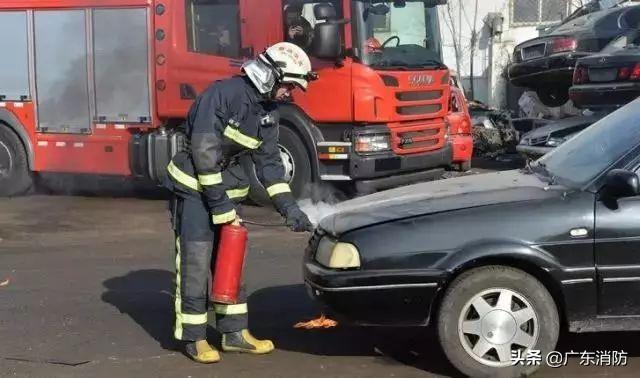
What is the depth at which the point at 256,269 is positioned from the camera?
7.86 meters

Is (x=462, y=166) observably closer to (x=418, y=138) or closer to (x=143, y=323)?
(x=418, y=138)

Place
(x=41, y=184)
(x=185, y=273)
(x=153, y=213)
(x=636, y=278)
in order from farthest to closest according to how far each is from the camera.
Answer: (x=41, y=184) → (x=153, y=213) → (x=185, y=273) → (x=636, y=278)

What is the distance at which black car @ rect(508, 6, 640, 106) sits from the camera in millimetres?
15117

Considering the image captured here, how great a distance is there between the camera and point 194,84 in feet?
36.9

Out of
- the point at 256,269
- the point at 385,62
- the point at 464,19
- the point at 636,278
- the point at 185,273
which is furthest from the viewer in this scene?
the point at 464,19

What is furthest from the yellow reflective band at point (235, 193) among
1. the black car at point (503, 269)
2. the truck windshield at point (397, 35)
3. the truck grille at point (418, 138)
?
the truck grille at point (418, 138)

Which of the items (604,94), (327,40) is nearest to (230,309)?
(327,40)

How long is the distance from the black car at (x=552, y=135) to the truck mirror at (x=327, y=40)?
10.3 feet

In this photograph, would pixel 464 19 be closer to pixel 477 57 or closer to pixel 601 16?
pixel 477 57

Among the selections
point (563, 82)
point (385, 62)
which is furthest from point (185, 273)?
point (563, 82)

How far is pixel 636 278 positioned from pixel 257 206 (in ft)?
23.5

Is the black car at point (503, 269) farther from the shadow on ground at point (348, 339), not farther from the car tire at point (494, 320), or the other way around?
the shadow on ground at point (348, 339)

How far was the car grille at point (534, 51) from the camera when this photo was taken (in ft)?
52.1

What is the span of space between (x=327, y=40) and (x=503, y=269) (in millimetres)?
5728
